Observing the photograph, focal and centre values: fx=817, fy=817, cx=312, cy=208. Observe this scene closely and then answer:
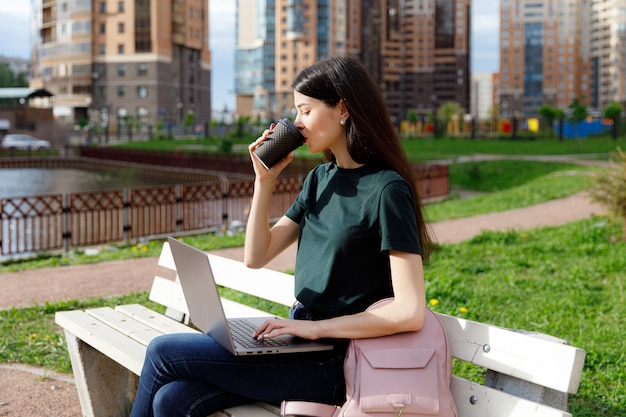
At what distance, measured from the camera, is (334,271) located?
97.5 inches

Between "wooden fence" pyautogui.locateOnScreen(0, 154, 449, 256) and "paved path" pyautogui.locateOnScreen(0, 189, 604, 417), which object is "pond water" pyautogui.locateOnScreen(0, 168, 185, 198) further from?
"paved path" pyautogui.locateOnScreen(0, 189, 604, 417)

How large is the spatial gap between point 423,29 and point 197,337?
118188 millimetres

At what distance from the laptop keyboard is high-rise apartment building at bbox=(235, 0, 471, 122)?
94.3 meters

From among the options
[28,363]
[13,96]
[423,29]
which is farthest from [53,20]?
[28,363]

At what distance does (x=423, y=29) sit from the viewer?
4594 inches

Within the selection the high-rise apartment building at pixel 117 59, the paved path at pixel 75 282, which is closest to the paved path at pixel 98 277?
the paved path at pixel 75 282

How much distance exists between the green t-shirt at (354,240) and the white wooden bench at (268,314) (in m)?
0.30

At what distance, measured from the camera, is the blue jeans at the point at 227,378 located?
2.41 m

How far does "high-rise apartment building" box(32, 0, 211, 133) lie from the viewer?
251 feet

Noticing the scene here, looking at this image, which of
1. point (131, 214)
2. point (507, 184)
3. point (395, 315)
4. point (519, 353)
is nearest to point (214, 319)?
point (395, 315)

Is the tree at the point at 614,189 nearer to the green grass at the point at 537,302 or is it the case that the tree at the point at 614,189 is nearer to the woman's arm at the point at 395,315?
the green grass at the point at 537,302

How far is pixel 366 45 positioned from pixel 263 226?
106345 millimetres

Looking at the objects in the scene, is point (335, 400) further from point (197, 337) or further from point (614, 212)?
point (614, 212)

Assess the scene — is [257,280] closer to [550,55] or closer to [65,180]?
[65,180]
